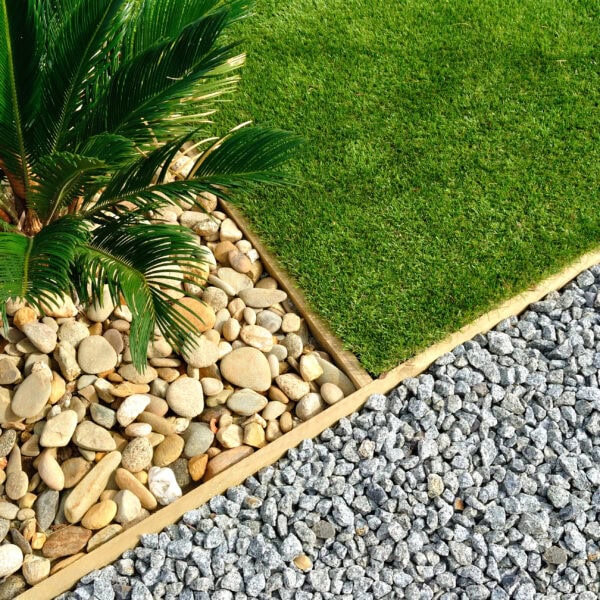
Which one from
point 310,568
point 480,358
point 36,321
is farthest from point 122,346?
point 480,358

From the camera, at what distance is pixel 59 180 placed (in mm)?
2334

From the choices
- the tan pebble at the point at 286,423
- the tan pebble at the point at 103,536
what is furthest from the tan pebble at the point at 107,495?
the tan pebble at the point at 286,423

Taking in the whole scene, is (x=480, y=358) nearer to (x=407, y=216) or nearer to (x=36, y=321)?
(x=407, y=216)

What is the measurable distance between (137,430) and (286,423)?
58 cm

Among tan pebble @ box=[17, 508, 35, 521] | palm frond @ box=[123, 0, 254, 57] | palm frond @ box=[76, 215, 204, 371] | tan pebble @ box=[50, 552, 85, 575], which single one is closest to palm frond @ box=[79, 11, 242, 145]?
palm frond @ box=[123, 0, 254, 57]

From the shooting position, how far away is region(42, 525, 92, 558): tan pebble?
99.9 inches

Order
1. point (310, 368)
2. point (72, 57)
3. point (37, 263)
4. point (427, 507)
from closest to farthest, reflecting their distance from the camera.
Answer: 1. point (37, 263)
2. point (72, 57)
3. point (427, 507)
4. point (310, 368)

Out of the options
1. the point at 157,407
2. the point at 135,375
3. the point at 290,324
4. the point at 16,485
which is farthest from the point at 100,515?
the point at 290,324

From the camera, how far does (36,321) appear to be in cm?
290

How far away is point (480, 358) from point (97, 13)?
199 centimetres

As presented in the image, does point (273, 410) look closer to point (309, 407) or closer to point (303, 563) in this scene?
point (309, 407)

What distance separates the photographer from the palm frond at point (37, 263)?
2146 millimetres

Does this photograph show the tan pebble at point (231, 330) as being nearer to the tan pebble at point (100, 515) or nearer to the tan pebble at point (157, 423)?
the tan pebble at point (157, 423)

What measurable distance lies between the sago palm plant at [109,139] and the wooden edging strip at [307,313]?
0.84 meters
